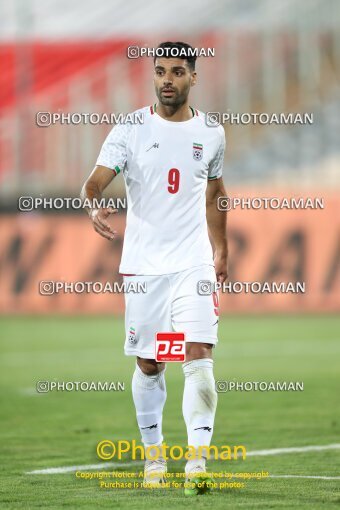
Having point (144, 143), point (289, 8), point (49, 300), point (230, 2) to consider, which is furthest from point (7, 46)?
point (144, 143)

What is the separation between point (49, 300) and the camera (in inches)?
925

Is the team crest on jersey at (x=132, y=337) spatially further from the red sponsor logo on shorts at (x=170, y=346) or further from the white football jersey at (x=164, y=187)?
the white football jersey at (x=164, y=187)

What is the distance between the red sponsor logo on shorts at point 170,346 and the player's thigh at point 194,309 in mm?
40

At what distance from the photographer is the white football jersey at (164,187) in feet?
21.9

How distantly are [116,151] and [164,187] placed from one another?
0.32 metres

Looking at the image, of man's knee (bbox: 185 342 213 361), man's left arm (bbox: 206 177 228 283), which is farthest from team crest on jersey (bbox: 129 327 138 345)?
man's left arm (bbox: 206 177 228 283)

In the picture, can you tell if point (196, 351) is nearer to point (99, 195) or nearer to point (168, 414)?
point (99, 195)

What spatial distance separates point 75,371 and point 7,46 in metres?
22.0

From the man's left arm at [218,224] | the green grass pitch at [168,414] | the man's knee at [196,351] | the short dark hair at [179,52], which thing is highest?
the short dark hair at [179,52]

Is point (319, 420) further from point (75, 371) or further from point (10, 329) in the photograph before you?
point (10, 329)

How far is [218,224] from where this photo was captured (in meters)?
7.13

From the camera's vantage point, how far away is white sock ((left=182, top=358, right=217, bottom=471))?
6.40m

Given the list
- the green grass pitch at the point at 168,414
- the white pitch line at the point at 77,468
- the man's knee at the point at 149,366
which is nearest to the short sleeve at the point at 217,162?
the man's knee at the point at 149,366

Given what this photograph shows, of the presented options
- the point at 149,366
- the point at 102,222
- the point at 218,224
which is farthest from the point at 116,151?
the point at 149,366
